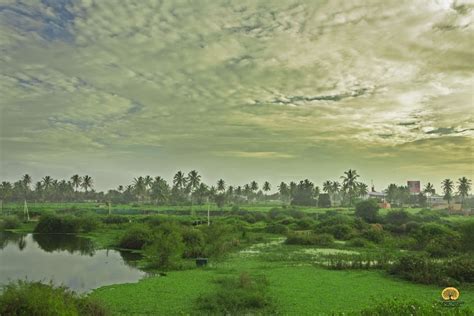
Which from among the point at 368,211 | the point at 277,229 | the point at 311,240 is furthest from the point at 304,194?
the point at 311,240

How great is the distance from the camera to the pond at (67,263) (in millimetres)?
23234

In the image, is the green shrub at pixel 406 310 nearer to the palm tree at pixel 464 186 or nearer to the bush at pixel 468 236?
the bush at pixel 468 236

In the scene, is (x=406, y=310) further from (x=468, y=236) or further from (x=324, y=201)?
(x=324, y=201)

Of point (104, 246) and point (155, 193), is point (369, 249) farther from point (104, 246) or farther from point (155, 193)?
point (155, 193)

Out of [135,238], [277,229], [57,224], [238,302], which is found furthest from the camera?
[57,224]

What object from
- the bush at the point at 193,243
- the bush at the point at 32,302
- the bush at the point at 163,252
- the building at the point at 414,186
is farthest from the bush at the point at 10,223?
the building at the point at 414,186

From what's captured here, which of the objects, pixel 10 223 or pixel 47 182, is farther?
pixel 47 182

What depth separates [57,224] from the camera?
167 ft

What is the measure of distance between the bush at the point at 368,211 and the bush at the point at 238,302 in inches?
1696

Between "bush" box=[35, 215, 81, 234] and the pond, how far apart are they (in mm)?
6974

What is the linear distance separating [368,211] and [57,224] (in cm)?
4573

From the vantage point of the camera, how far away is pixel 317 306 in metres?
15.6

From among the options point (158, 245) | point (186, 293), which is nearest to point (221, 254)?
point (158, 245)

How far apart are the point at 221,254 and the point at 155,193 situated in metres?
88.5
